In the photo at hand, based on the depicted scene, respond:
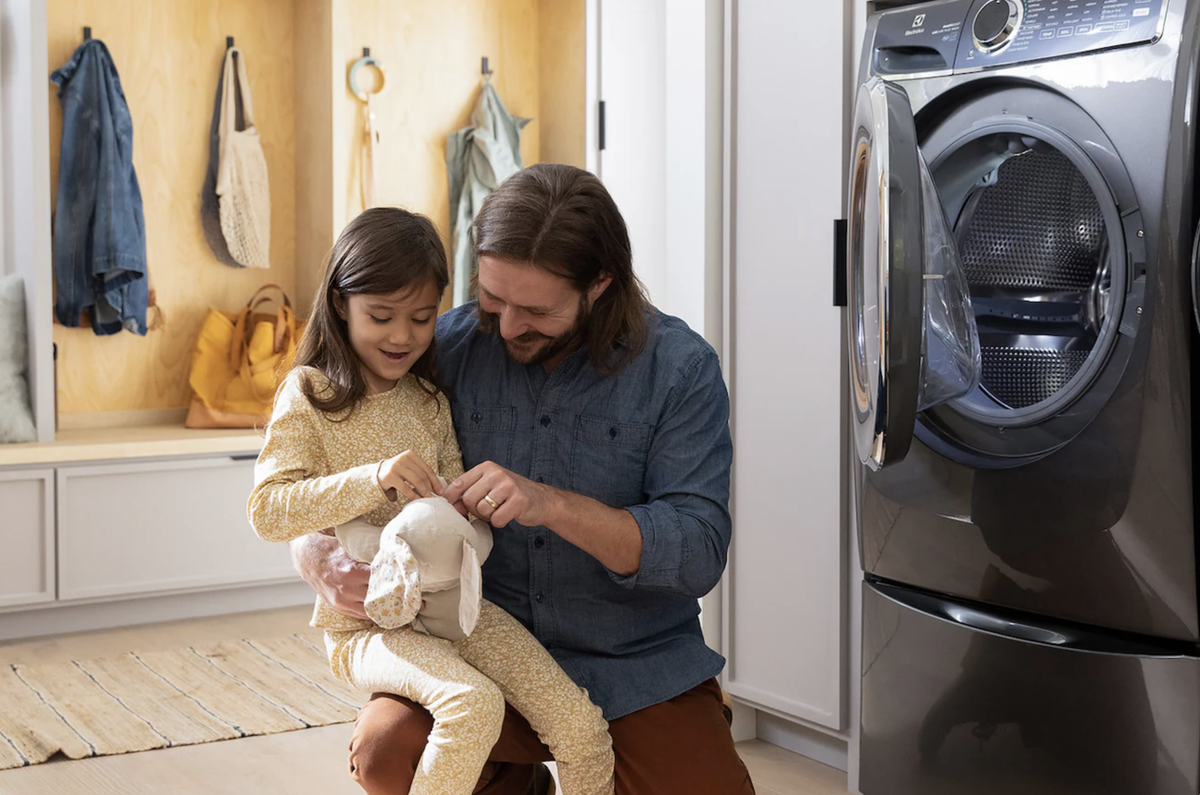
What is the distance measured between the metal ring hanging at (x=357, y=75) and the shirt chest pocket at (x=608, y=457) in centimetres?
287

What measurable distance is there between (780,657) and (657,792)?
0.82m

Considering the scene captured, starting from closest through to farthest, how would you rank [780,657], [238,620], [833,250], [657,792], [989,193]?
[657,792] → [989,193] → [833,250] → [780,657] → [238,620]

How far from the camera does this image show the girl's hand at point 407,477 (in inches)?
59.0

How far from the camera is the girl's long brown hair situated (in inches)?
65.7

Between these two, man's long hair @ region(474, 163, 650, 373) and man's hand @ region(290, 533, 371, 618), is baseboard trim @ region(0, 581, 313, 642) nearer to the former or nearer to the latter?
man's hand @ region(290, 533, 371, 618)

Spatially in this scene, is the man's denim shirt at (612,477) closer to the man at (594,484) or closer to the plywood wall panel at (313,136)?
the man at (594,484)

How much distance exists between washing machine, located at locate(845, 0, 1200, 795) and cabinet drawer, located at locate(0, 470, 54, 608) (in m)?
2.52

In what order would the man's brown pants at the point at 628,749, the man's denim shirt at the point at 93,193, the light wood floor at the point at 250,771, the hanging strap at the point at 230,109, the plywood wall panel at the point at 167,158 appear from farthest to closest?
the hanging strap at the point at 230,109 → the plywood wall panel at the point at 167,158 → the man's denim shirt at the point at 93,193 → the light wood floor at the point at 250,771 → the man's brown pants at the point at 628,749

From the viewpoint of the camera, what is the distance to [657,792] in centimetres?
160

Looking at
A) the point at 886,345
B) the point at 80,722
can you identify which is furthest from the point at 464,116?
the point at 886,345

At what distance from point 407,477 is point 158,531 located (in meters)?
2.44

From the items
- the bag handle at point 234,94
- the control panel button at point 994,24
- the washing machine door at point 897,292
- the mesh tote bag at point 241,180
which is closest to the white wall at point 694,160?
the washing machine door at point 897,292


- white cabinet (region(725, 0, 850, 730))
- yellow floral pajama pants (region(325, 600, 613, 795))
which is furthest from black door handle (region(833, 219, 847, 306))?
yellow floral pajama pants (region(325, 600, 613, 795))

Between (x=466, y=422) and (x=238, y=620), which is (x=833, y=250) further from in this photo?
(x=238, y=620)
